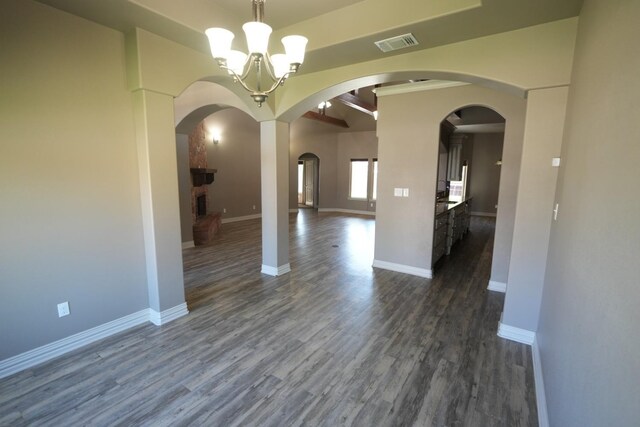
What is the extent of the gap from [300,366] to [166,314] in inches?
60.7

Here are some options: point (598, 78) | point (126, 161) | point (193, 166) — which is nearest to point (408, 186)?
point (598, 78)

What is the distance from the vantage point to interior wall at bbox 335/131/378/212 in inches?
421

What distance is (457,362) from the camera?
2455mm

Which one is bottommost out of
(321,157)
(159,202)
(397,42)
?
(159,202)

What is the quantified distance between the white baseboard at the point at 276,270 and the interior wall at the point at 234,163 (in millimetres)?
4488

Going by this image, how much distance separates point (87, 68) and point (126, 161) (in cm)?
78

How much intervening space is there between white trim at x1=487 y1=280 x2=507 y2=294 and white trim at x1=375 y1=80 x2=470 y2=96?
259 centimetres

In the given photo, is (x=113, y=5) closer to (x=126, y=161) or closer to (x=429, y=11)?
(x=126, y=161)

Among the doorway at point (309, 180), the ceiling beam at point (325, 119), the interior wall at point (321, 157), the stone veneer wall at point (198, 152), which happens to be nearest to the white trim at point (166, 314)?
the stone veneer wall at point (198, 152)

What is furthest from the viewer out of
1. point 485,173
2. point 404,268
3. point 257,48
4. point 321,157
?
point 321,157

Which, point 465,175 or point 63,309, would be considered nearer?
point 63,309

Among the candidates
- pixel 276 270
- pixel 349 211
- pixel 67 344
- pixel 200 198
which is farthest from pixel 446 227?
pixel 349 211

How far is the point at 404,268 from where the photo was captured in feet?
14.9

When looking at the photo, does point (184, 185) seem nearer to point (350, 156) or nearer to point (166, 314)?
point (166, 314)
